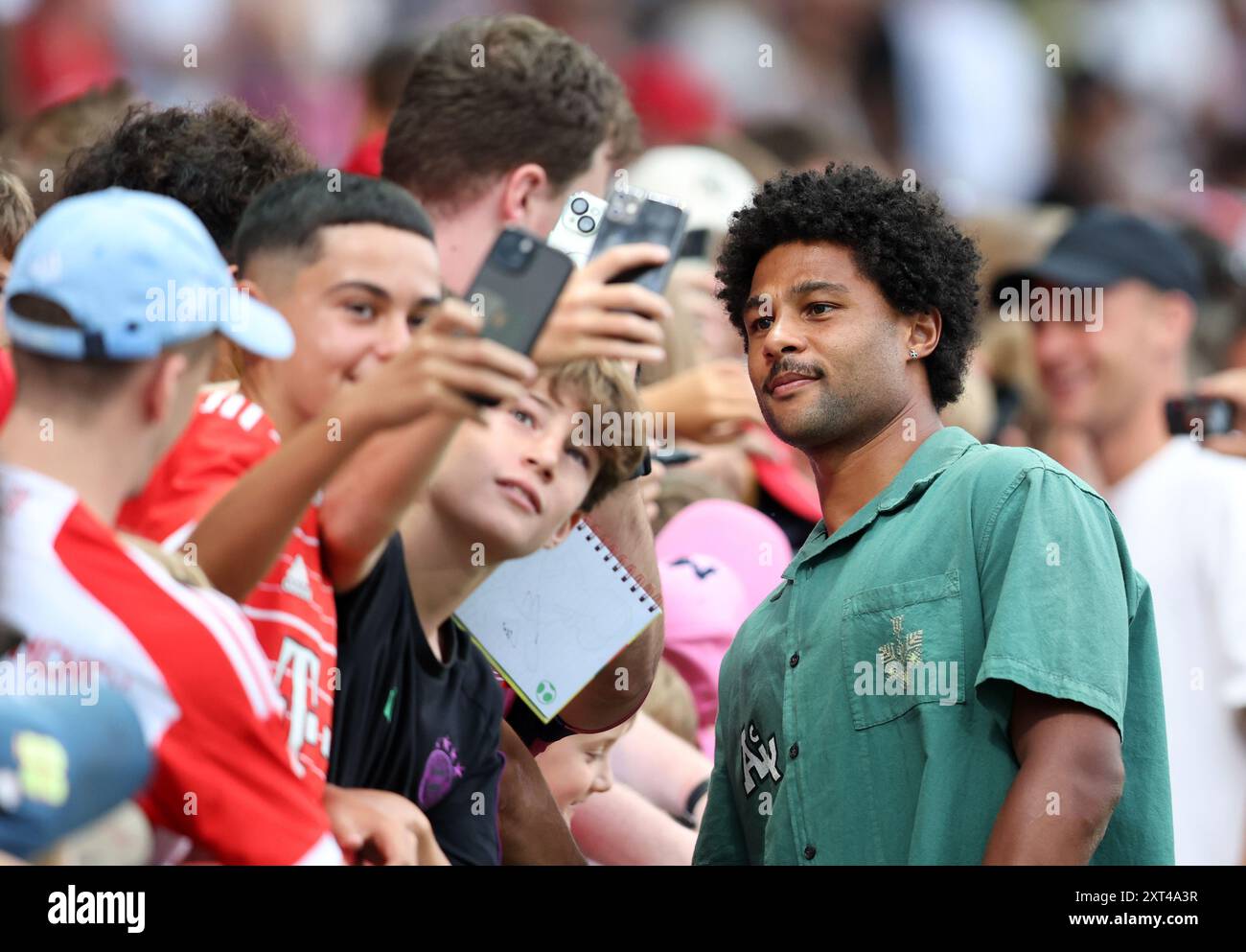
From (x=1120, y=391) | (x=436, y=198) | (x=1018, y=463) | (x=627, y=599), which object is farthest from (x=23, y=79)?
(x=1018, y=463)

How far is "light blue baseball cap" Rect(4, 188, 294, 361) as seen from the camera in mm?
2180

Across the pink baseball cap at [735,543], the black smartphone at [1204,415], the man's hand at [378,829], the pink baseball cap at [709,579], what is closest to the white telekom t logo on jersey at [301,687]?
the man's hand at [378,829]

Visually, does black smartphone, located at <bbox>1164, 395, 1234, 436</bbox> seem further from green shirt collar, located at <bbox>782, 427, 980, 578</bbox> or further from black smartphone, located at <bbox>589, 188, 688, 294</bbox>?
black smartphone, located at <bbox>589, 188, 688, 294</bbox>

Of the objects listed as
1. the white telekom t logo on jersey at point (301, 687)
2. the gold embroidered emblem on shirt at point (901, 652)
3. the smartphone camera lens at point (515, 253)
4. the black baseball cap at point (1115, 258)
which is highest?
the black baseball cap at point (1115, 258)

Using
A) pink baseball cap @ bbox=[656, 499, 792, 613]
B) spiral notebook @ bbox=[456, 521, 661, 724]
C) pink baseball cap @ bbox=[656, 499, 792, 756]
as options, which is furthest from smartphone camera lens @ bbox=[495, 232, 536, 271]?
pink baseball cap @ bbox=[656, 499, 792, 613]

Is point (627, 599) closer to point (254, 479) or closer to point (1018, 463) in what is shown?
point (1018, 463)

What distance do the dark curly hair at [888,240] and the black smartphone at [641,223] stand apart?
681mm

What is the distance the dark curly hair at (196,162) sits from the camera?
290 centimetres

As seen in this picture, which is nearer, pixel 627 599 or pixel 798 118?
pixel 627 599

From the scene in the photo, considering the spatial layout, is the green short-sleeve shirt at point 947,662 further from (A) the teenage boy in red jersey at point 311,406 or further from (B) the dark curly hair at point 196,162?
(B) the dark curly hair at point 196,162

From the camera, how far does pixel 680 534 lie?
4.22 metres

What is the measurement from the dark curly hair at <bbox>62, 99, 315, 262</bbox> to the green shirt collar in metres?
1.04

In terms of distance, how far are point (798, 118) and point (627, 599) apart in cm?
417

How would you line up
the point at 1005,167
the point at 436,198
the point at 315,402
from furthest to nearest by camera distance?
the point at 1005,167 < the point at 436,198 < the point at 315,402
